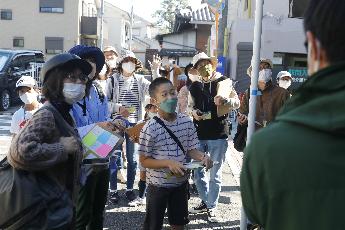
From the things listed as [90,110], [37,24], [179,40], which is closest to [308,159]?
[90,110]

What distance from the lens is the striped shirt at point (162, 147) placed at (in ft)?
11.6

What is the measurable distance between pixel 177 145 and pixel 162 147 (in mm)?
126

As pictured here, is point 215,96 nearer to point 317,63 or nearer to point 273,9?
point 317,63

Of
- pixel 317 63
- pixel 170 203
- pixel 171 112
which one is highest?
pixel 317 63

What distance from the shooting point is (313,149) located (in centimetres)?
108

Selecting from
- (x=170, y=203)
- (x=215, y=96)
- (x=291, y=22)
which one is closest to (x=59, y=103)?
(x=170, y=203)

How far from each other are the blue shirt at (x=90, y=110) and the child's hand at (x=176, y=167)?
2.72ft

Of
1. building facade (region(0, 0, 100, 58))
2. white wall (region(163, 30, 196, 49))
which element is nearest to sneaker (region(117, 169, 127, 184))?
white wall (region(163, 30, 196, 49))

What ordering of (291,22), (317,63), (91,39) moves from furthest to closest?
(91,39) → (291,22) → (317,63)

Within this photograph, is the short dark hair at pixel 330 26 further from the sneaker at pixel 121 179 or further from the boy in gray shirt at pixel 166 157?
the sneaker at pixel 121 179

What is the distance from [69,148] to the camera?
269cm

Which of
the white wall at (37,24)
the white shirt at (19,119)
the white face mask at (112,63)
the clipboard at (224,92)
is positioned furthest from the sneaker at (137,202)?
the white wall at (37,24)

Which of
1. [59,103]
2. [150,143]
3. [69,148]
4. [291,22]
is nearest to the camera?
[69,148]

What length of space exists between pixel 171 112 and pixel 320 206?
2569mm
